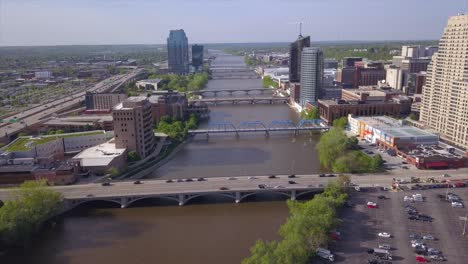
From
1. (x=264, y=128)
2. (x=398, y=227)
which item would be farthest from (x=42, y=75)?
(x=398, y=227)

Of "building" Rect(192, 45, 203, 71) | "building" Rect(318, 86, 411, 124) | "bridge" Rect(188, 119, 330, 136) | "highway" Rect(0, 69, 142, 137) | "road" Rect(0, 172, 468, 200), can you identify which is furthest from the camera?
"building" Rect(192, 45, 203, 71)

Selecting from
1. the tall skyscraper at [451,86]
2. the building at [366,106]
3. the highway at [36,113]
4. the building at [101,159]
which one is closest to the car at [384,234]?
the building at [101,159]

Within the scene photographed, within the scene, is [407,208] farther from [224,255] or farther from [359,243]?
[224,255]

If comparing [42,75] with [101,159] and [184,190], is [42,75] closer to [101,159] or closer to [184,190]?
[101,159]

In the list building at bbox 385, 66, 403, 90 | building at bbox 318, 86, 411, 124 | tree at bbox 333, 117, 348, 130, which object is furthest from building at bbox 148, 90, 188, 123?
building at bbox 385, 66, 403, 90

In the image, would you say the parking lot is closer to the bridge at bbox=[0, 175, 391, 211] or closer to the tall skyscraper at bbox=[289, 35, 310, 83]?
the bridge at bbox=[0, 175, 391, 211]
